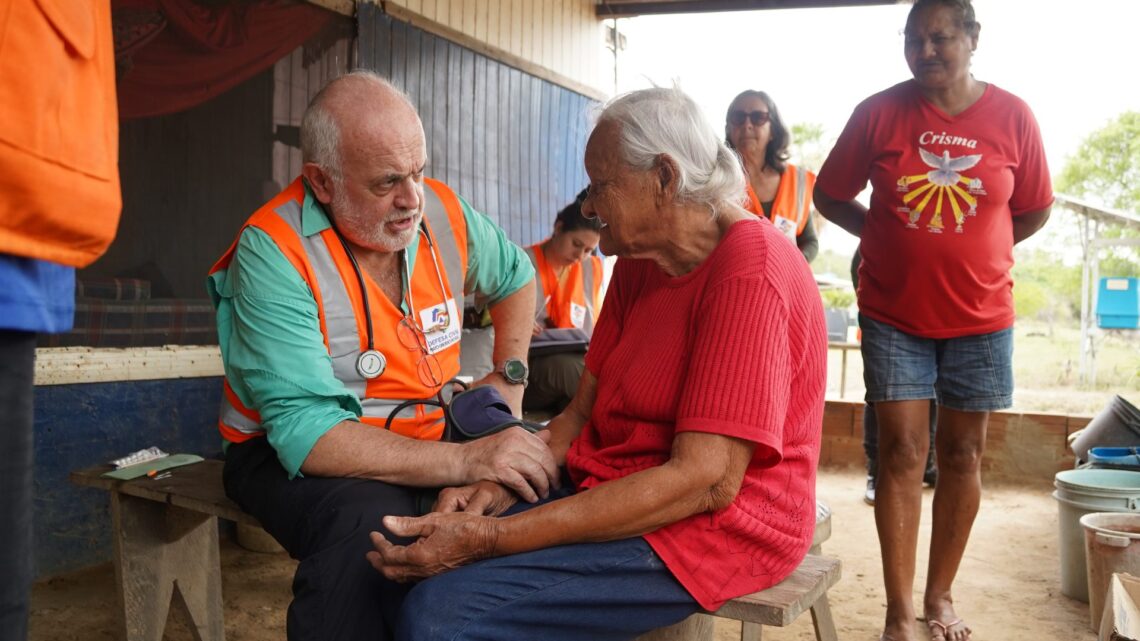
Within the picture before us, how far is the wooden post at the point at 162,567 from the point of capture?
2678mm

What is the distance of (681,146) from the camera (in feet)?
6.06

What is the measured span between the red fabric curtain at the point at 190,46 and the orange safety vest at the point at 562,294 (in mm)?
1652

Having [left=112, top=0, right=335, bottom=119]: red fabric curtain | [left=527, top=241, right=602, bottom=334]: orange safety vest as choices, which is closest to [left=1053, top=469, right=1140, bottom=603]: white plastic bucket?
[left=527, top=241, right=602, bottom=334]: orange safety vest

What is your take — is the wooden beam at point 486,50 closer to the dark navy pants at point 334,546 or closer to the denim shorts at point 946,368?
the denim shorts at point 946,368

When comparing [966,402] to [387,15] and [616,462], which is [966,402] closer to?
[616,462]

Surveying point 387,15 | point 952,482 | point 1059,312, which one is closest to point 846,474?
point 952,482

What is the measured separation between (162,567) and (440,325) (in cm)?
117

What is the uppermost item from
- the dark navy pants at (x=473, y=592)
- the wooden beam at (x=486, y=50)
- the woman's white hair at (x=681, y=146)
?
the wooden beam at (x=486, y=50)

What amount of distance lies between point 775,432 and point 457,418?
0.97m

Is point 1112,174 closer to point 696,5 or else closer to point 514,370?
point 696,5

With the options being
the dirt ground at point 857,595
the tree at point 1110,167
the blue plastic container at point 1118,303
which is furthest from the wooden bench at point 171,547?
the tree at point 1110,167

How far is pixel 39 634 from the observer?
3041 mm

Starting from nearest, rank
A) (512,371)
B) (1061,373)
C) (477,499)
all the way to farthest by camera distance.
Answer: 1. (477,499)
2. (512,371)
3. (1061,373)

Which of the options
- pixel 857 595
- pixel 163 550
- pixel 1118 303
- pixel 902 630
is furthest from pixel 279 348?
pixel 1118 303
